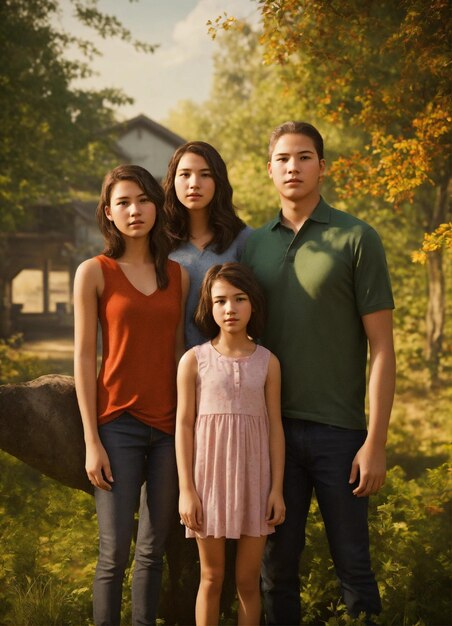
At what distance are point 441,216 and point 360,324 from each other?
30.9ft

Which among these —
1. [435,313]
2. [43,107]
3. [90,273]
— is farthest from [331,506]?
[43,107]

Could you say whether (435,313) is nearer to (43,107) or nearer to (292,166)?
(43,107)

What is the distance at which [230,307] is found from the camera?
3.06 metres

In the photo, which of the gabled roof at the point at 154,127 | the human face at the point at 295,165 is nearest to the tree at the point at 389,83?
the human face at the point at 295,165

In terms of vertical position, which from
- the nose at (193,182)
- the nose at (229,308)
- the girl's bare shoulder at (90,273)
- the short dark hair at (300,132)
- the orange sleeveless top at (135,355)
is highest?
the short dark hair at (300,132)

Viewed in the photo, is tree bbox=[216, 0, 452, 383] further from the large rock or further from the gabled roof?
the gabled roof

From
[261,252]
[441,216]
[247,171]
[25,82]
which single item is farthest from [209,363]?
[247,171]

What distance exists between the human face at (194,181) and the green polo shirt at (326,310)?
1.61ft

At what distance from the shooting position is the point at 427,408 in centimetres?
1230

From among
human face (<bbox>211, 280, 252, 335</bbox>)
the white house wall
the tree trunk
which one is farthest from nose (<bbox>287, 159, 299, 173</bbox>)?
the white house wall

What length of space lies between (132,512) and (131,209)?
4.10 ft

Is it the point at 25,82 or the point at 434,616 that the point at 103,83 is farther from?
the point at 434,616

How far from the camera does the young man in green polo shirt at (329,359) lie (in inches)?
122

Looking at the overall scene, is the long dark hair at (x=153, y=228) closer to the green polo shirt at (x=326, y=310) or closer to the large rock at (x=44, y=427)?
the green polo shirt at (x=326, y=310)
